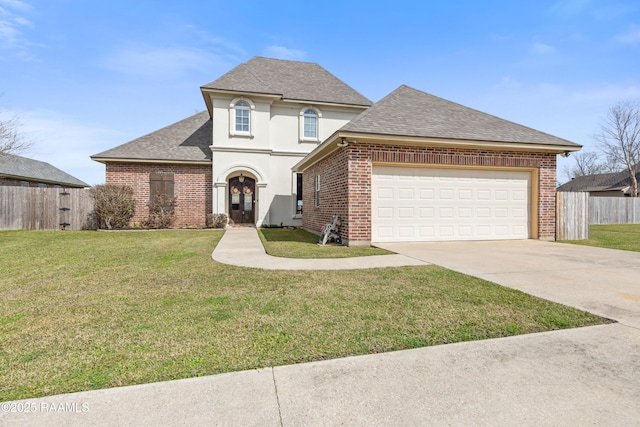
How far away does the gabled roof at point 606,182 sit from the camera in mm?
33031

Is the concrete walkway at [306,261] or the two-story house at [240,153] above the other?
the two-story house at [240,153]

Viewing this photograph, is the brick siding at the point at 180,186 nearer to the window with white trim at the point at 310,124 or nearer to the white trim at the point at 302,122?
the white trim at the point at 302,122

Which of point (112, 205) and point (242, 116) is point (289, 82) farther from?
point (112, 205)

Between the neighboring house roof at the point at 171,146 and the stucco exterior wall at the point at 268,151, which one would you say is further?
the stucco exterior wall at the point at 268,151

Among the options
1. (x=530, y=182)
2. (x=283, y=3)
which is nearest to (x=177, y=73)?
(x=283, y=3)

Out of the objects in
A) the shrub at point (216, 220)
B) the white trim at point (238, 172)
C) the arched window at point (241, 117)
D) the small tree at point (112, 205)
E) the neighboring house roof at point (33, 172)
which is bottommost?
the shrub at point (216, 220)

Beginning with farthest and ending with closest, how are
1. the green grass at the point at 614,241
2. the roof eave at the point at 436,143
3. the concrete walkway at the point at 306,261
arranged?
the green grass at the point at 614,241 < the roof eave at the point at 436,143 < the concrete walkway at the point at 306,261

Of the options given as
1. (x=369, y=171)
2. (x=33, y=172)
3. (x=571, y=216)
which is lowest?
(x=571, y=216)

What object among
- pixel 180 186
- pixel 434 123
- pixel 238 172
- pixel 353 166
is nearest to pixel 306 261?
pixel 353 166

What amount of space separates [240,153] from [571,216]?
1388 centimetres

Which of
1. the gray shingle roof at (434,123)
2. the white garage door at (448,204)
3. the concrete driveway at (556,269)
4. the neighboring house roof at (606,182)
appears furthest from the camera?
the neighboring house roof at (606,182)

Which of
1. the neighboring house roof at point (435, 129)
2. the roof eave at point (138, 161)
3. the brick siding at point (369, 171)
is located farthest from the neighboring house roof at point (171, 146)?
the brick siding at point (369, 171)

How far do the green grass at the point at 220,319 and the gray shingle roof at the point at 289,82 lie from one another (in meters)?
12.5

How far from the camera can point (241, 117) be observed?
1550 centimetres
